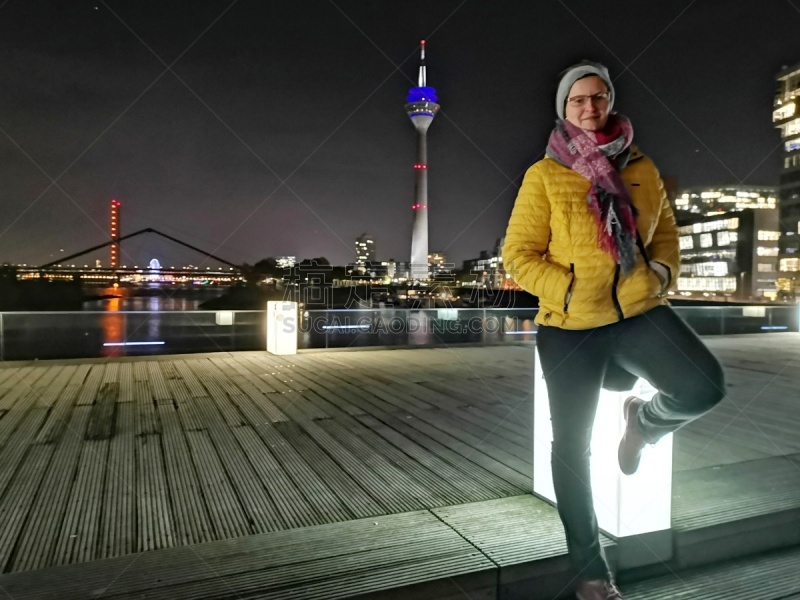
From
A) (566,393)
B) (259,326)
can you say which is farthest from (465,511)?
(259,326)

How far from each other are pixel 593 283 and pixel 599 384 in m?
0.35

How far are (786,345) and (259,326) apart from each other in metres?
9.20

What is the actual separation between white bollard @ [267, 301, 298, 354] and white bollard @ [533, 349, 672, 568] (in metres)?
6.94

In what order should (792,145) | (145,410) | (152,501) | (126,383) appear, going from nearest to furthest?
1. (152,501)
2. (145,410)
3. (126,383)
4. (792,145)

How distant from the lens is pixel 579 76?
1957 mm

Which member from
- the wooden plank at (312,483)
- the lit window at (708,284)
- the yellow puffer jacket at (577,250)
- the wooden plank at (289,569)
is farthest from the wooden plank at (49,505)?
the lit window at (708,284)

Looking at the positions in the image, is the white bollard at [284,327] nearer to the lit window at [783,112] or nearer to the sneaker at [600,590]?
the sneaker at [600,590]

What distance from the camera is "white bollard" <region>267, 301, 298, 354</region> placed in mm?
8844

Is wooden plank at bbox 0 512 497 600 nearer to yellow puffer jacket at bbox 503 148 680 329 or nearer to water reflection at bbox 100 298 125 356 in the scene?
yellow puffer jacket at bbox 503 148 680 329

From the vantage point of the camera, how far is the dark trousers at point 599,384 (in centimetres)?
179

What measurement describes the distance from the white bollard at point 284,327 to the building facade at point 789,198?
69515 mm

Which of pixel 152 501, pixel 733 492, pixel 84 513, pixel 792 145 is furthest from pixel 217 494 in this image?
pixel 792 145

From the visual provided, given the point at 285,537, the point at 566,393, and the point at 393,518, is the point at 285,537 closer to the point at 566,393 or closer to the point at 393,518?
the point at 393,518

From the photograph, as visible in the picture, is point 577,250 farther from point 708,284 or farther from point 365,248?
point 365,248
